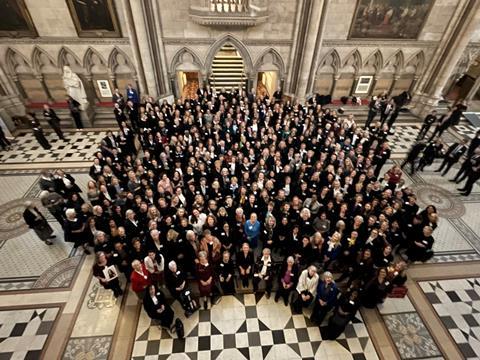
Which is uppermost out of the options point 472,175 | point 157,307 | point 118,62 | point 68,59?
point 68,59

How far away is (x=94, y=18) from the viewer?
40.4ft

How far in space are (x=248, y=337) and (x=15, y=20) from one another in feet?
53.2

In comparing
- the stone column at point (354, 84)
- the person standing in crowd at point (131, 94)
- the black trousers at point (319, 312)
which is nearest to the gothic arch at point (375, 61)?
the stone column at point (354, 84)

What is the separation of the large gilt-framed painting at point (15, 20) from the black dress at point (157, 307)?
1387 centimetres

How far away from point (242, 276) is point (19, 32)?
49.2ft

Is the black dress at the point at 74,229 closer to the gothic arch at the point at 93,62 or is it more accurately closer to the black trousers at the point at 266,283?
the black trousers at the point at 266,283

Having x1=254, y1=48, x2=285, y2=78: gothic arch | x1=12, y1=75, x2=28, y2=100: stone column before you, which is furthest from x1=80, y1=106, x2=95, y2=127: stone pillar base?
x1=254, y1=48, x2=285, y2=78: gothic arch

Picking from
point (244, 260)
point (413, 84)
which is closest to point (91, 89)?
point (244, 260)

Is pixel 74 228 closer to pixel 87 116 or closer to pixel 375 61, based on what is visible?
pixel 87 116

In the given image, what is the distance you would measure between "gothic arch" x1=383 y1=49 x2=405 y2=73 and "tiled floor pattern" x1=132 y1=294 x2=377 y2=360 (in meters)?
14.4

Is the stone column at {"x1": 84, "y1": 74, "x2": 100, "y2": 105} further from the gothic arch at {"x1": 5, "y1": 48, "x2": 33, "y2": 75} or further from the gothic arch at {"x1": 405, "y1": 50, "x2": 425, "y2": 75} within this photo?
the gothic arch at {"x1": 405, "y1": 50, "x2": 425, "y2": 75}

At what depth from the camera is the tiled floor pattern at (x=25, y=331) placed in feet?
19.2

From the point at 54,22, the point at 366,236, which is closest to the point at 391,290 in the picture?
the point at 366,236

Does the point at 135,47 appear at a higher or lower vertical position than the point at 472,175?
higher
